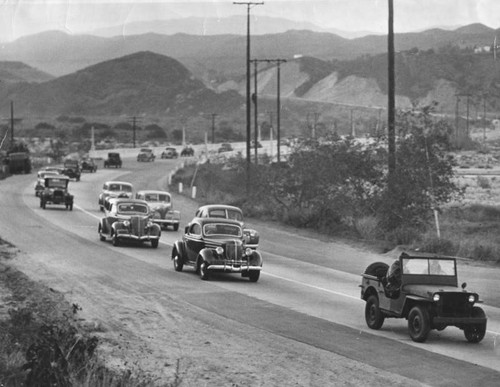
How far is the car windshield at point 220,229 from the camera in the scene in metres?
28.8

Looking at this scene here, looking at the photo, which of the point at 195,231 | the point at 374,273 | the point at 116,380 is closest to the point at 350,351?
the point at 374,273

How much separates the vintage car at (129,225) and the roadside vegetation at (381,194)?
8921mm

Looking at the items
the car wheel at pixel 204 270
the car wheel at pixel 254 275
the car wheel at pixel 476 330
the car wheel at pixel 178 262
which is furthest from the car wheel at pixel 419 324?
the car wheel at pixel 178 262

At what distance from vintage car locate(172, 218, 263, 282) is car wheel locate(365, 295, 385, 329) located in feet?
26.5

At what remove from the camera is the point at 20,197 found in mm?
66188

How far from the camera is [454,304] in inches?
710

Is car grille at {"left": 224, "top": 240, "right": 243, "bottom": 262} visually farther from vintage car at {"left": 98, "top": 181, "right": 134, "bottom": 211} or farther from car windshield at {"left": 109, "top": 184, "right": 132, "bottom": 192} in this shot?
car windshield at {"left": 109, "top": 184, "right": 132, "bottom": 192}

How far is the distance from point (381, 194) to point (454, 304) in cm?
2543

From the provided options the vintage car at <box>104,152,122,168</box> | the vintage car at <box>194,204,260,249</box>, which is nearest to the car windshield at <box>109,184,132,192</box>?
the vintage car at <box>194,204,260,249</box>

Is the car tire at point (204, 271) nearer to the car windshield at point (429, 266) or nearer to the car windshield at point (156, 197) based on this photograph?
the car windshield at point (429, 266)

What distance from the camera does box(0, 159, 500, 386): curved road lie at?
1739 centimetres

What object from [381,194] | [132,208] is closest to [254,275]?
[132,208]

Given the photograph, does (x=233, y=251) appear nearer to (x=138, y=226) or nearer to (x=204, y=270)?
(x=204, y=270)

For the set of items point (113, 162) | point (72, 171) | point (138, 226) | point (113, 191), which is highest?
point (113, 162)
